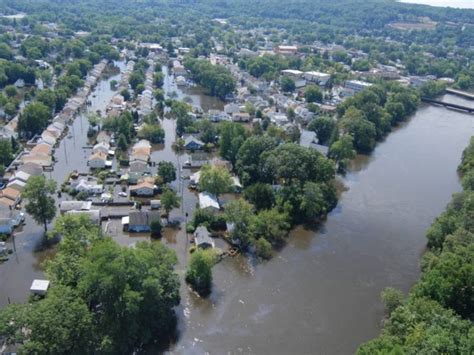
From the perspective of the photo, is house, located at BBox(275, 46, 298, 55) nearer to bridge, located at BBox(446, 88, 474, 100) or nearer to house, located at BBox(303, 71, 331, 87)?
house, located at BBox(303, 71, 331, 87)

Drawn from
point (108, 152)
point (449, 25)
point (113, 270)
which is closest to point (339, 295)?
point (113, 270)

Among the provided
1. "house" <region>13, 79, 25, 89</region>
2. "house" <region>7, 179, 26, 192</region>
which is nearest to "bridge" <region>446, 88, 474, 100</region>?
"house" <region>13, 79, 25, 89</region>

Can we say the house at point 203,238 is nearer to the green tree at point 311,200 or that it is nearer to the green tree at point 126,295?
the green tree at point 126,295

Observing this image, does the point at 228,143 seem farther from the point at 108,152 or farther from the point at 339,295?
the point at 339,295

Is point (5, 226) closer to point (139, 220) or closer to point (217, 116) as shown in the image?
point (139, 220)

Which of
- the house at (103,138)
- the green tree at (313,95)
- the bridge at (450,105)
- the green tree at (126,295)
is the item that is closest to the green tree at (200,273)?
the green tree at (126,295)

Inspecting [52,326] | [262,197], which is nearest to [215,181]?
[262,197]
